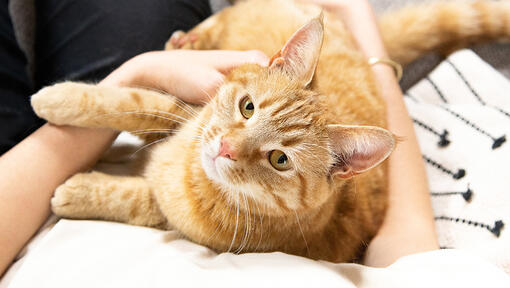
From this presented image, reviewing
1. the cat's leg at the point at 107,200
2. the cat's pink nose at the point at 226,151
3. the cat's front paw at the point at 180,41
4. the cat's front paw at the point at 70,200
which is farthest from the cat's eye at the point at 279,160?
the cat's front paw at the point at 180,41

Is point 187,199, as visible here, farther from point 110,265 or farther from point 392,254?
point 392,254

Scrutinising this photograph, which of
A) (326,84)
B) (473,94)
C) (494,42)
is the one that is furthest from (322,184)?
(494,42)

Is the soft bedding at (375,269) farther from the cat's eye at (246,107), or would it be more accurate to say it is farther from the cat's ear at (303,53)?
the cat's ear at (303,53)

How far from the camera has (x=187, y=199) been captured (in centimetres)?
115

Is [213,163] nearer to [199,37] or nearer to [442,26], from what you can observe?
[199,37]

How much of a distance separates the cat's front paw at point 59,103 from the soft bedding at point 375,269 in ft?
1.15

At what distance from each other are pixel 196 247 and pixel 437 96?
1463mm

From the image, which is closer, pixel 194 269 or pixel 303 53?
pixel 194 269

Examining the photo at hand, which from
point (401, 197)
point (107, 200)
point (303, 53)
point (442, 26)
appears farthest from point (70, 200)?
point (442, 26)

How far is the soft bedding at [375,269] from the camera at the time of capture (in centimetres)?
83

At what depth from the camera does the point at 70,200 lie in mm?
1098

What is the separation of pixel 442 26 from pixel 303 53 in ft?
4.15

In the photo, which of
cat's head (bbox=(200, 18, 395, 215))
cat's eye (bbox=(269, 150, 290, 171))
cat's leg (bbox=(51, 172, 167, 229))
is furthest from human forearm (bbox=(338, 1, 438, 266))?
cat's leg (bbox=(51, 172, 167, 229))

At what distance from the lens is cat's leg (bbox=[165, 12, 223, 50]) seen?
1.72m
